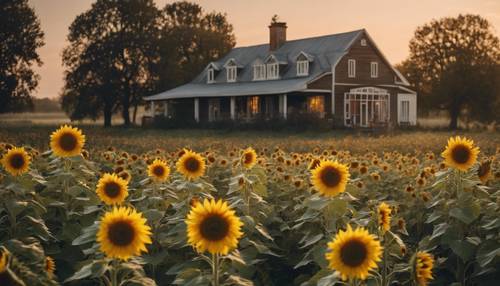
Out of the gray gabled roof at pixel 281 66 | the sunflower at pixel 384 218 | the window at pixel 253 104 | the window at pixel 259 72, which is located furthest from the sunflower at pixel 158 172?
the window at pixel 259 72

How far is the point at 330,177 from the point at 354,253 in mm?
1650

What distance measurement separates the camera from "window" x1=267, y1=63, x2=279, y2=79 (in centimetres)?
4516

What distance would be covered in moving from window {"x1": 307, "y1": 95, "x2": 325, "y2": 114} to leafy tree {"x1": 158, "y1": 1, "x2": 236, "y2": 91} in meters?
17.4

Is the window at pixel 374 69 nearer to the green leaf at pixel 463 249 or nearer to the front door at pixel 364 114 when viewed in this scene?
the front door at pixel 364 114

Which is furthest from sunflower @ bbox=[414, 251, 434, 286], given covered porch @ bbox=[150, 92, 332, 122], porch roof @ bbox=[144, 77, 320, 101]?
porch roof @ bbox=[144, 77, 320, 101]

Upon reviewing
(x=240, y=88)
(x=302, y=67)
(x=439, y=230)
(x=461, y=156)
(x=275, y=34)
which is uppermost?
(x=275, y=34)

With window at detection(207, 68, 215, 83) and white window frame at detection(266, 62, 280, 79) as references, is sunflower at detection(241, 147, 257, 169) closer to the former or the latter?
white window frame at detection(266, 62, 280, 79)

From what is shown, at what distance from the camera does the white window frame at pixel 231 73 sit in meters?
49.2

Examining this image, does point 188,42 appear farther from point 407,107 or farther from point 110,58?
point 407,107

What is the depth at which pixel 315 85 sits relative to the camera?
4097 cm

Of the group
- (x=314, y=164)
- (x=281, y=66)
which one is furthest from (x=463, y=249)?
(x=281, y=66)

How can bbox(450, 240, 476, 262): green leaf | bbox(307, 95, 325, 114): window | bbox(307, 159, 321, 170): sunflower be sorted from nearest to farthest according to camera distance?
bbox(450, 240, 476, 262): green leaf < bbox(307, 159, 321, 170): sunflower < bbox(307, 95, 325, 114): window

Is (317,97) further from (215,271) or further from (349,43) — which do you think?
(215,271)

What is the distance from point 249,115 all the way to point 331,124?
6.57 meters
